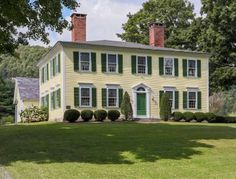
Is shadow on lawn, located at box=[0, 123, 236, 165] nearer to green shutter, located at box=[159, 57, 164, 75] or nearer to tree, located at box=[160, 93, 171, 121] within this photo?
tree, located at box=[160, 93, 171, 121]

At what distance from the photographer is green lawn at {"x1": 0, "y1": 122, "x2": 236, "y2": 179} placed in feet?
44.8

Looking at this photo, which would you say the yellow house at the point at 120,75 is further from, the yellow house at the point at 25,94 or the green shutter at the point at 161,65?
the yellow house at the point at 25,94

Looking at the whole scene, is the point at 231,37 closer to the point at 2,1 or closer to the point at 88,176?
the point at 2,1

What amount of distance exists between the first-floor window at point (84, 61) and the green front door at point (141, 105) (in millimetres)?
4735

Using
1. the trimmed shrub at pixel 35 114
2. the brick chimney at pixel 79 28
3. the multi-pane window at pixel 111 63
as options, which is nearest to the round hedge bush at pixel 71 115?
the multi-pane window at pixel 111 63

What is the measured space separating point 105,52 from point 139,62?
3.04 m

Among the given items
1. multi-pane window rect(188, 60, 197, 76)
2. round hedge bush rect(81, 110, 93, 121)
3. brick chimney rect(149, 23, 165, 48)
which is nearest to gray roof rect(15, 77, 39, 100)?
brick chimney rect(149, 23, 165, 48)

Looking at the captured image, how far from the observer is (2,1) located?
17.5 m

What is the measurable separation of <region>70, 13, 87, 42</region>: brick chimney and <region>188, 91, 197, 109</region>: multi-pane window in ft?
31.6

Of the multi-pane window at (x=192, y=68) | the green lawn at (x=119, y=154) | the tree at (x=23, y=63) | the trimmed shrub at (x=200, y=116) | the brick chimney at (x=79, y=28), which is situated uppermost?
the tree at (x=23, y=63)

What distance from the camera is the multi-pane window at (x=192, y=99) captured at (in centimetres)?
3903

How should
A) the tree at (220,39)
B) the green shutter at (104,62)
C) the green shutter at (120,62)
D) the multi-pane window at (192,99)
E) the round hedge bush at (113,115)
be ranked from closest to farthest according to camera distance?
the round hedge bush at (113,115) → the green shutter at (104,62) → the green shutter at (120,62) → the multi-pane window at (192,99) → the tree at (220,39)

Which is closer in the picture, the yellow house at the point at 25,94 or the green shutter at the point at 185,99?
the green shutter at the point at 185,99

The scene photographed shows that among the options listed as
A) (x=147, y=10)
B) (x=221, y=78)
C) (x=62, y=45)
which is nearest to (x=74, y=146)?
(x=62, y=45)
